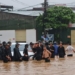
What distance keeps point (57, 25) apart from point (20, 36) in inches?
290

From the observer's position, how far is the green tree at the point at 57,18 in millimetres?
59978

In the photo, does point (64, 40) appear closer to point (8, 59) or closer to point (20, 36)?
point (20, 36)

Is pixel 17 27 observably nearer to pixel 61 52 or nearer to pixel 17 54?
pixel 61 52

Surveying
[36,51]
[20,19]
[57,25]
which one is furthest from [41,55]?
[20,19]

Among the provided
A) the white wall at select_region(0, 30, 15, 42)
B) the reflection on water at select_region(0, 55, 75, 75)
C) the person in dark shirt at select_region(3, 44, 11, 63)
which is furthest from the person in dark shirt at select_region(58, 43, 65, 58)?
the white wall at select_region(0, 30, 15, 42)

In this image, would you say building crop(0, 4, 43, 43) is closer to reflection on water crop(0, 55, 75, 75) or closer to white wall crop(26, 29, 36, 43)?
white wall crop(26, 29, 36, 43)

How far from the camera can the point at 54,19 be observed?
6069 cm

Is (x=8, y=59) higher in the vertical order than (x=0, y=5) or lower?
lower

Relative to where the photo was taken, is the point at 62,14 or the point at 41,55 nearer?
the point at 41,55

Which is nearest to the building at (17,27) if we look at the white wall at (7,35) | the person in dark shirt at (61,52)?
the white wall at (7,35)

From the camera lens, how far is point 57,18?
A: 2410 inches

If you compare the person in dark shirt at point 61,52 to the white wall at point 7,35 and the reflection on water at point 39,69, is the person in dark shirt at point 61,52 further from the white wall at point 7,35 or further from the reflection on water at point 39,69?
the white wall at point 7,35

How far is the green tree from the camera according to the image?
60.0m

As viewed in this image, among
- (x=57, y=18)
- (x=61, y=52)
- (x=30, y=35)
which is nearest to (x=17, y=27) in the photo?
(x=30, y=35)
